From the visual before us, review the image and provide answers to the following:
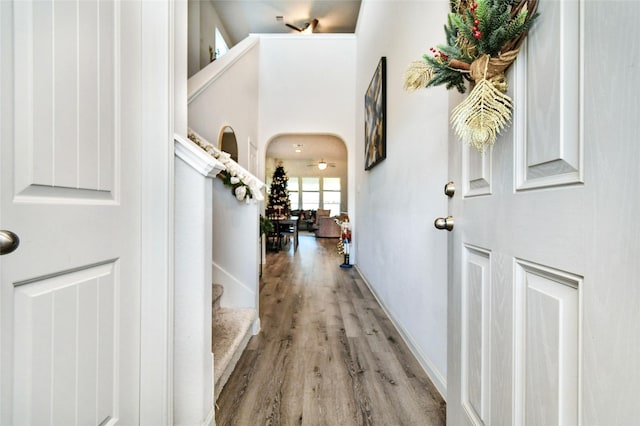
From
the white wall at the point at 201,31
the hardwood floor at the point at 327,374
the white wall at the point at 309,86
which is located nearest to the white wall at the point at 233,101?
the white wall at the point at 309,86

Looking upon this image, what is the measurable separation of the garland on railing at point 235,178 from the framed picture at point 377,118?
1.33 m

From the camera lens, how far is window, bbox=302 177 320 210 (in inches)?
473

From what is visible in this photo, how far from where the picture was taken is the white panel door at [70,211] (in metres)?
0.59

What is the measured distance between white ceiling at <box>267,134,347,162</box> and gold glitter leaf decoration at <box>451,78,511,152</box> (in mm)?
6415

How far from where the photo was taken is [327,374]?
1.55 meters

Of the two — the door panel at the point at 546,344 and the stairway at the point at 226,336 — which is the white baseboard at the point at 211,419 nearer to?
the stairway at the point at 226,336

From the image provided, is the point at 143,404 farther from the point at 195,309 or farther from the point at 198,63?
the point at 198,63

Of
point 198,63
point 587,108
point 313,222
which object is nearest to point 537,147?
point 587,108

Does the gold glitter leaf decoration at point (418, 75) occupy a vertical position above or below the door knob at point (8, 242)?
above

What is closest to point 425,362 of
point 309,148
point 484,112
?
point 484,112

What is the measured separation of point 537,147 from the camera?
0.60 meters

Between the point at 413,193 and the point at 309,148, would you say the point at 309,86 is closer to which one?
the point at 413,193

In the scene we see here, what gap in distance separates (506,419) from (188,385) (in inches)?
44.2

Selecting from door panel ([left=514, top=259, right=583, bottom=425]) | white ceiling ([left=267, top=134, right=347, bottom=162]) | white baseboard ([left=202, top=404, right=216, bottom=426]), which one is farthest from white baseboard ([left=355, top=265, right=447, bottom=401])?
white ceiling ([left=267, top=134, right=347, bottom=162])
